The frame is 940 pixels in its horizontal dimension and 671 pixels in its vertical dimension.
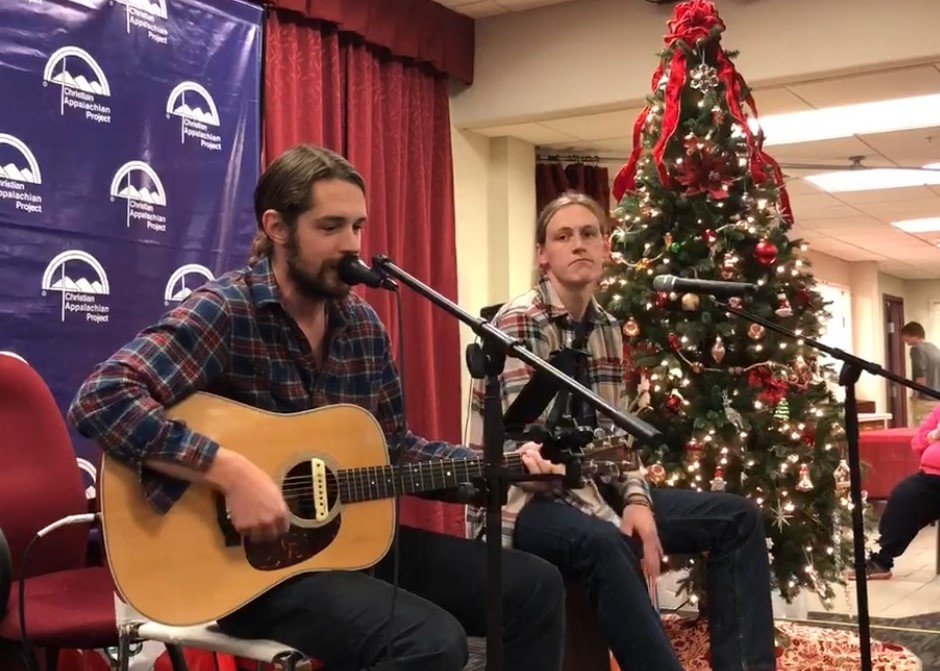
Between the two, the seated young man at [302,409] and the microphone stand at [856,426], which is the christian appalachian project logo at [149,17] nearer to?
the seated young man at [302,409]

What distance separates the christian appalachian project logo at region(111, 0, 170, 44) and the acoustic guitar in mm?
1889

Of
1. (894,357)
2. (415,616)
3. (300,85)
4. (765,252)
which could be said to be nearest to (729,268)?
(765,252)

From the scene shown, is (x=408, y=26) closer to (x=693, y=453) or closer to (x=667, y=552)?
(x=693, y=453)

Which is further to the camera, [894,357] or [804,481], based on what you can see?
[894,357]

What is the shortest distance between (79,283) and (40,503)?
2.73 ft

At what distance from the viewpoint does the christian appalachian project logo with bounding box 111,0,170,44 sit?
3.17m

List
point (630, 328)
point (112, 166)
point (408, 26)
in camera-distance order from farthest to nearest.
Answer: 1. point (408, 26)
2. point (630, 328)
3. point (112, 166)

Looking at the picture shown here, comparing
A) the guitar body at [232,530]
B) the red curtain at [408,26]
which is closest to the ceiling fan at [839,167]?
the red curtain at [408,26]

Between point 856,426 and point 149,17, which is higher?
point 149,17

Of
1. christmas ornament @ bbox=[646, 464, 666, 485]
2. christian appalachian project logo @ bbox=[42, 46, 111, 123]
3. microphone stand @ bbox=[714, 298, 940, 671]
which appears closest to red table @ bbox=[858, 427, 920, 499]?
christmas ornament @ bbox=[646, 464, 666, 485]

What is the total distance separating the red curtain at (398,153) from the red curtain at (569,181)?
1028mm

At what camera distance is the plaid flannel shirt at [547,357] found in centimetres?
238

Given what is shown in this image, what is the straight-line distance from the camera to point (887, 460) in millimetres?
7641

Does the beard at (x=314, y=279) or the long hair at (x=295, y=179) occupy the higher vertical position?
the long hair at (x=295, y=179)
